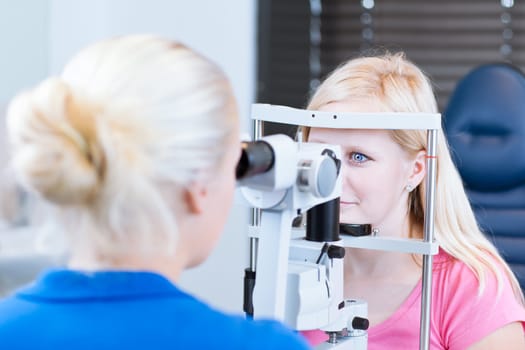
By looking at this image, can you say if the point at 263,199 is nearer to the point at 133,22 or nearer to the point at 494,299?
the point at 494,299

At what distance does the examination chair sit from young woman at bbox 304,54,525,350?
0.40 metres

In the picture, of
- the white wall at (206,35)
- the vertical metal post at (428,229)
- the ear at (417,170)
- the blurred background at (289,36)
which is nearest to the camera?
the vertical metal post at (428,229)

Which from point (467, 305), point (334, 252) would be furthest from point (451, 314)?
point (334, 252)

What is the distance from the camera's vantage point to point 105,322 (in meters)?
0.78

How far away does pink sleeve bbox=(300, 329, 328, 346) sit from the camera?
4.90 feet

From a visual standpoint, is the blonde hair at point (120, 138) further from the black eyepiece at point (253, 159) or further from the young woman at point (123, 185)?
the black eyepiece at point (253, 159)

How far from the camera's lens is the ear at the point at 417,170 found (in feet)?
5.09

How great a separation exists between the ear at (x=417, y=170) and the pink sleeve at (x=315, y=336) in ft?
1.04

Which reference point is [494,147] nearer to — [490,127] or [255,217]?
[490,127]

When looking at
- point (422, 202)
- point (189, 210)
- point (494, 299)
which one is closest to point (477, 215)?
point (422, 202)

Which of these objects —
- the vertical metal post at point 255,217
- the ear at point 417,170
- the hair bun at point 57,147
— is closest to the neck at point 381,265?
the ear at point 417,170

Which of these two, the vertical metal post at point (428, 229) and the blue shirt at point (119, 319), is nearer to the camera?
the blue shirt at point (119, 319)

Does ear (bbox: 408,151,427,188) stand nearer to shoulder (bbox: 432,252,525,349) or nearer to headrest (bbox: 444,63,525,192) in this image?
shoulder (bbox: 432,252,525,349)

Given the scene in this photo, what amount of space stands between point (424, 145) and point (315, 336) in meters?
0.39
